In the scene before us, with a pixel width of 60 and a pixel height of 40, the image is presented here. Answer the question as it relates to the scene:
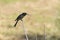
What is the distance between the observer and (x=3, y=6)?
9930 millimetres

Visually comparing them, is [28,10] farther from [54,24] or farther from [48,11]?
[54,24]

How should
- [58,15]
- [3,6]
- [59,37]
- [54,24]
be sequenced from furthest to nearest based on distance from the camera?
[3,6], [58,15], [54,24], [59,37]

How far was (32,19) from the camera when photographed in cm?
873

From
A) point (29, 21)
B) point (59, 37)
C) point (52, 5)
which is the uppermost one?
point (52, 5)

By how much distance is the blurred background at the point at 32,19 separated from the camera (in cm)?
769

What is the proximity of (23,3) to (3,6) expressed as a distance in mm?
796

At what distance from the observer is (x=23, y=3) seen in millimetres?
10094

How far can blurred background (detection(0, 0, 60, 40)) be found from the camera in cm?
769

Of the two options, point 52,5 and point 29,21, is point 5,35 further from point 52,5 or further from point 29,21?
point 52,5

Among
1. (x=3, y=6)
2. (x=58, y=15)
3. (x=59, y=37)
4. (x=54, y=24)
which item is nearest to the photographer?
(x=59, y=37)

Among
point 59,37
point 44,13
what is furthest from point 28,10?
point 59,37

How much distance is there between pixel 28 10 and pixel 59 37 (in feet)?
7.24

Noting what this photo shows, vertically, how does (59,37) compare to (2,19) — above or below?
below

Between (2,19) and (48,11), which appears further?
(48,11)
